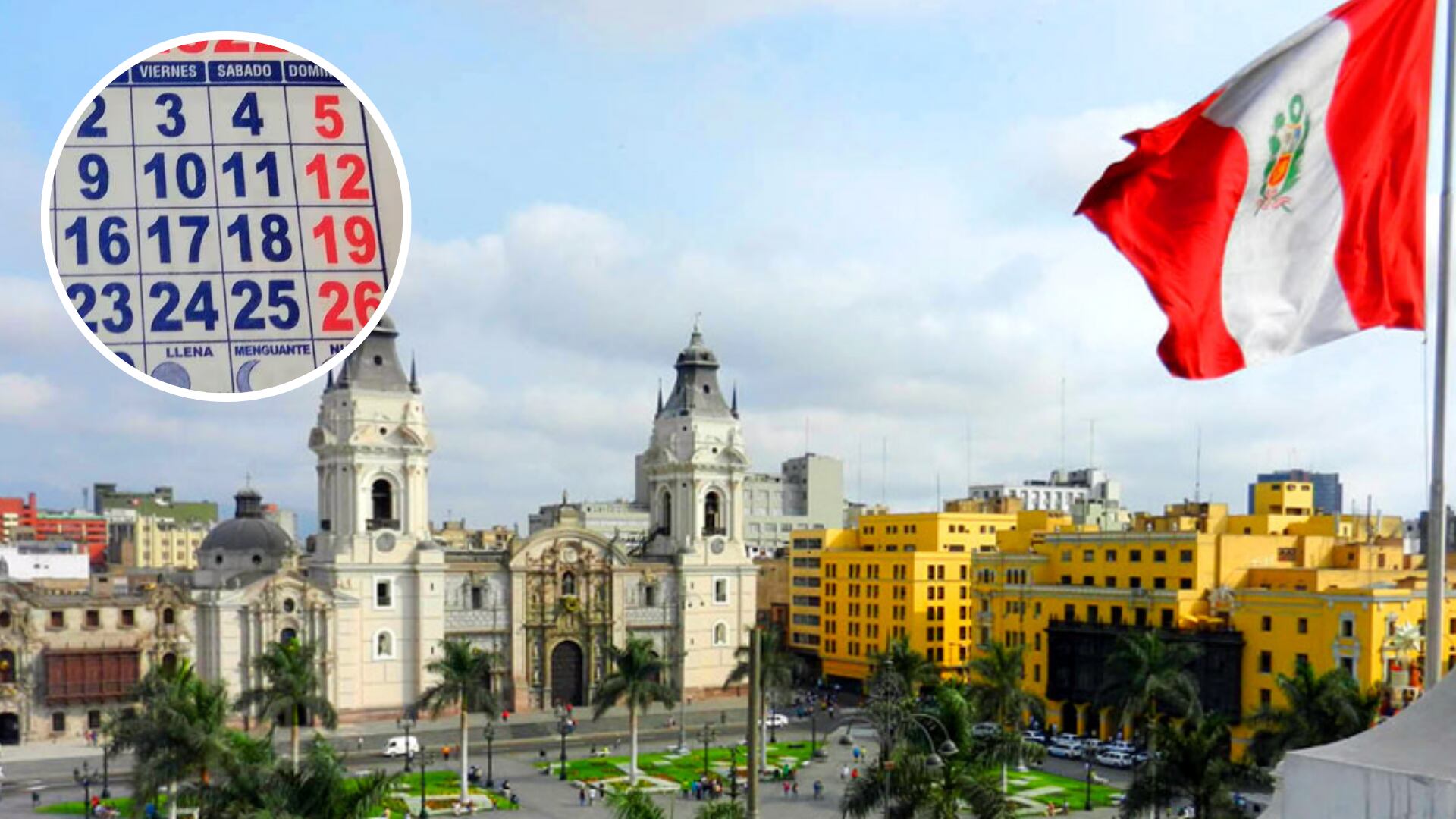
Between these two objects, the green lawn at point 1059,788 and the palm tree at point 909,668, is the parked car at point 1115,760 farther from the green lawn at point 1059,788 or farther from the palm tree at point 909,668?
the palm tree at point 909,668

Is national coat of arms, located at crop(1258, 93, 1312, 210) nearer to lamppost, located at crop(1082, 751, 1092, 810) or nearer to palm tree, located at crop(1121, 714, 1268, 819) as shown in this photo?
palm tree, located at crop(1121, 714, 1268, 819)

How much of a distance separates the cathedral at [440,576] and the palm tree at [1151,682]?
22544 mm

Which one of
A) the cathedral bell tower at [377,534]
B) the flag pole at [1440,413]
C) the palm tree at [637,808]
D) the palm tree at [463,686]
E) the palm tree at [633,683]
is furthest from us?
the cathedral bell tower at [377,534]

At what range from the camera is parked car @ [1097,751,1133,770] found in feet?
178

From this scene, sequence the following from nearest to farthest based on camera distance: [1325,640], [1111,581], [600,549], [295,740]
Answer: [295,740], [1325,640], [1111,581], [600,549]

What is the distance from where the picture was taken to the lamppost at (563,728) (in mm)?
53544

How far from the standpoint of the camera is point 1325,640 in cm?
5181

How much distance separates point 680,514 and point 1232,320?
63.9 meters

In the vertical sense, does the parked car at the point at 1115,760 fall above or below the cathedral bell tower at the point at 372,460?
below

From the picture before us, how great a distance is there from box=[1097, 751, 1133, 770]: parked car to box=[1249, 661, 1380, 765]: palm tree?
13.8 meters

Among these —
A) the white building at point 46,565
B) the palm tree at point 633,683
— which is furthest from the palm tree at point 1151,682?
the white building at point 46,565

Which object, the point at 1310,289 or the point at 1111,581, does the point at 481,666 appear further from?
Result: the point at 1310,289

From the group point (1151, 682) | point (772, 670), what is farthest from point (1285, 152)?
point (772, 670)

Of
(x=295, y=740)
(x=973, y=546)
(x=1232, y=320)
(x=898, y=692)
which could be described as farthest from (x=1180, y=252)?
(x=973, y=546)
